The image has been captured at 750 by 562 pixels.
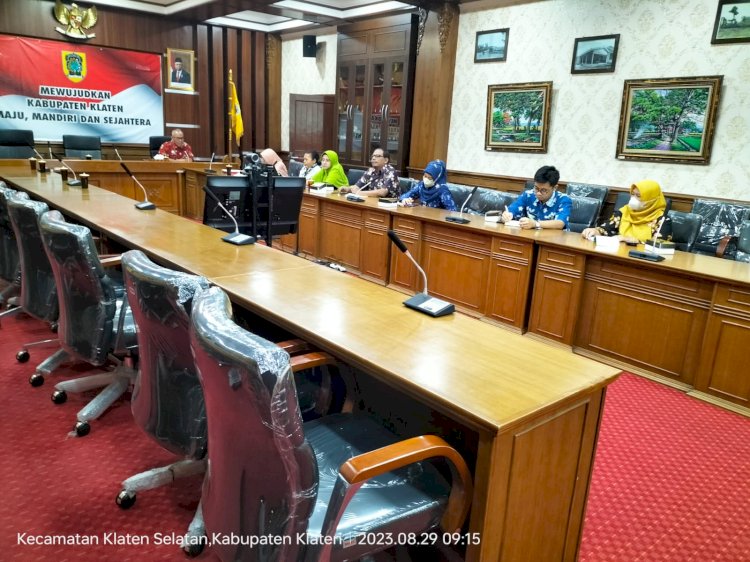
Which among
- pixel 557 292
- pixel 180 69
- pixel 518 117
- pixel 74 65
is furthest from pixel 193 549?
pixel 180 69

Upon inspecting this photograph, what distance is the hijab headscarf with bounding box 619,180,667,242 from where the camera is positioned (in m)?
3.73

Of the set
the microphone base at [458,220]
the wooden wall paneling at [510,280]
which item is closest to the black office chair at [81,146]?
the microphone base at [458,220]

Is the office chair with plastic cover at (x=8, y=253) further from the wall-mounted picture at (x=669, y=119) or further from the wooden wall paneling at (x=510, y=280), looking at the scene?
the wall-mounted picture at (x=669, y=119)

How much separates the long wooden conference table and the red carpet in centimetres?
59

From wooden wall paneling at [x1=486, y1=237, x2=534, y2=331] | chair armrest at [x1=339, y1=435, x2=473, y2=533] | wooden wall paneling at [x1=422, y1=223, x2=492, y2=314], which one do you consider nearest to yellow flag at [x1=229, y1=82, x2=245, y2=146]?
wooden wall paneling at [x1=422, y1=223, x2=492, y2=314]

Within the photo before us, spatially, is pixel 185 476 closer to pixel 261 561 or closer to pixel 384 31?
pixel 261 561

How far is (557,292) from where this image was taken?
3607 millimetres

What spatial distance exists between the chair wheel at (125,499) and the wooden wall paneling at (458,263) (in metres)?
2.77

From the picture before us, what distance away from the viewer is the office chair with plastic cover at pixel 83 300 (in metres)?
2.01

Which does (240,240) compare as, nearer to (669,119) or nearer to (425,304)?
(425,304)

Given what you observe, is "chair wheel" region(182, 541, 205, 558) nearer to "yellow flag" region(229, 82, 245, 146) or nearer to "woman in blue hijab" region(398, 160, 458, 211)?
"woman in blue hijab" region(398, 160, 458, 211)

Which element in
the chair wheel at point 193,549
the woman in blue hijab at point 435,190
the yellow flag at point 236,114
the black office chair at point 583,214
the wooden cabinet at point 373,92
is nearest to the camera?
the chair wheel at point 193,549

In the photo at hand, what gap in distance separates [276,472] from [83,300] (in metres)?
1.41

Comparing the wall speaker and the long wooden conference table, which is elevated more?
the wall speaker
